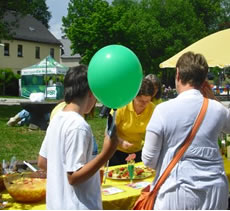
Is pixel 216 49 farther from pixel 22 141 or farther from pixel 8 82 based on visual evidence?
pixel 8 82

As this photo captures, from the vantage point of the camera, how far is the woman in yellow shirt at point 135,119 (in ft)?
13.4

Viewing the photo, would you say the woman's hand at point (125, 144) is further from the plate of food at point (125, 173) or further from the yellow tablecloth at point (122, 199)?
the yellow tablecloth at point (122, 199)

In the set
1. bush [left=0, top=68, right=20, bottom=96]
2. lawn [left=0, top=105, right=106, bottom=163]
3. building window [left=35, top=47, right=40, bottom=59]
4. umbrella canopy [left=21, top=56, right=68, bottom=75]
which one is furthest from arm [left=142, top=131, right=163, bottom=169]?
building window [left=35, top=47, right=40, bottom=59]

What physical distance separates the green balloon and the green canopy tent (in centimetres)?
2292

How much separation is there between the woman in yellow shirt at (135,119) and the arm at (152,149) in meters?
1.71

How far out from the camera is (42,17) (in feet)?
196

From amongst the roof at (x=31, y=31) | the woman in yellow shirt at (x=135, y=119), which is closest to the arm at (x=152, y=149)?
the woman in yellow shirt at (x=135, y=119)

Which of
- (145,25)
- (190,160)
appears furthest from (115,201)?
(145,25)

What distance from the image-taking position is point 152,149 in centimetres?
230

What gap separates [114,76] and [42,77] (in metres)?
29.8

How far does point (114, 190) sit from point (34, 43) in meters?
43.6

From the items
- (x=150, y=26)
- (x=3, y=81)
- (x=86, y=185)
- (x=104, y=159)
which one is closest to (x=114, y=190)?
(x=86, y=185)

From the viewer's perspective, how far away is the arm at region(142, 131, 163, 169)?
2.28m

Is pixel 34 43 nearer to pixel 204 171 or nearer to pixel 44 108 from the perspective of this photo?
pixel 44 108
